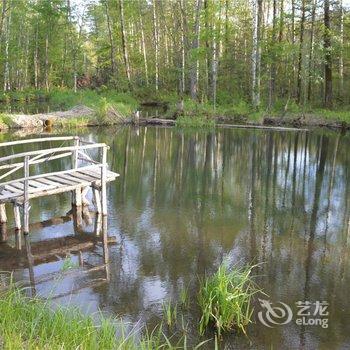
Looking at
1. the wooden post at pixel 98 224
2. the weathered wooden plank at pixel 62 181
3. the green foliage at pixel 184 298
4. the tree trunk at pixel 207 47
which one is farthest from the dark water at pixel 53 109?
the green foliage at pixel 184 298

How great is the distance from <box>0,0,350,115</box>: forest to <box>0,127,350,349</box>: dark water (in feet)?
46.0

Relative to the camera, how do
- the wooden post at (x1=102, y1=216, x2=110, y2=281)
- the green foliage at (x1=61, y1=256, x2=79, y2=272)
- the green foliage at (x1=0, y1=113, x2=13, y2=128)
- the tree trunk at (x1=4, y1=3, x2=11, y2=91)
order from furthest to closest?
the tree trunk at (x1=4, y1=3, x2=11, y2=91), the green foliage at (x1=0, y1=113, x2=13, y2=128), the wooden post at (x1=102, y1=216, x2=110, y2=281), the green foliage at (x1=61, y1=256, x2=79, y2=272)

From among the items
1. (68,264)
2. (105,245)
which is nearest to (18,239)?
(105,245)

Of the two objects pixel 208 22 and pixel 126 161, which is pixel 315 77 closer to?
pixel 208 22

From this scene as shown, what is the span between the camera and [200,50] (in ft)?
105

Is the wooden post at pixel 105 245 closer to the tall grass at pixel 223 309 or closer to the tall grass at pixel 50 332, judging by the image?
the tall grass at pixel 223 309

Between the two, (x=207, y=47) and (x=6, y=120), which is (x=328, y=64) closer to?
(x=207, y=47)

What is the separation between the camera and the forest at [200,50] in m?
31.9

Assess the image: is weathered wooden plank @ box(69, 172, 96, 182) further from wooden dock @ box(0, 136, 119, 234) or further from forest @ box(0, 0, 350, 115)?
forest @ box(0, 0, 350, 115)

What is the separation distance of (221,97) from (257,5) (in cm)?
719

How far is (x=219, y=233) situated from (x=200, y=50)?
76.9 feet

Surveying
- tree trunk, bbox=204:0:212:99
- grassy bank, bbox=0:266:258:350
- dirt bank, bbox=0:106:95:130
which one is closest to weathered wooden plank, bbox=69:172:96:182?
grassy bank, bbox=0:266:258:350

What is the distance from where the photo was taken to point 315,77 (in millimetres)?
32156

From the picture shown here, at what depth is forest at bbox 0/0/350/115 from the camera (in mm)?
31938
